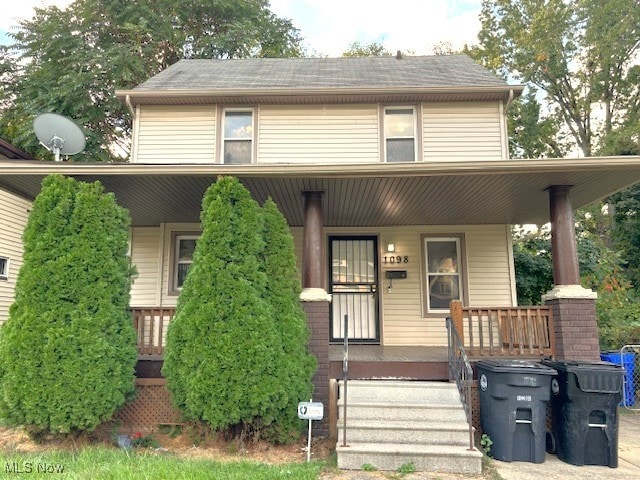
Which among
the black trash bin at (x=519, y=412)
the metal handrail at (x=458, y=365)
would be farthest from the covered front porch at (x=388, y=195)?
the black trash bin at (x=519, y=412)

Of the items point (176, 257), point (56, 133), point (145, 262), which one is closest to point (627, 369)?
point (176, 257)

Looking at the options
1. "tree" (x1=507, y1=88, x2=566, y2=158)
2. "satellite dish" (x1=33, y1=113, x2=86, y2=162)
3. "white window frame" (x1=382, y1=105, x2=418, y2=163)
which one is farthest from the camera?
"tree" (x1=507, y1=88, x2=566, y2=158)

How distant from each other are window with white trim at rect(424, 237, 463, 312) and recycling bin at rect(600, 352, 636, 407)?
2454 millimetres

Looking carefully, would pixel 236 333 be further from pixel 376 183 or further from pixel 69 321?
pixel 376 183

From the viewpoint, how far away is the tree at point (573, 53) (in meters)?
16.2

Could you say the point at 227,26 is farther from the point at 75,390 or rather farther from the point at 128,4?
the point at 75,390

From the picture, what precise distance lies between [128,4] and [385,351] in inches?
613

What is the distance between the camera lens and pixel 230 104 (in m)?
7.89

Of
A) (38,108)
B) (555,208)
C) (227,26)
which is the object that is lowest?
(555,208)

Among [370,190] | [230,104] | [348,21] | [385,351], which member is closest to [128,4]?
[348,21]

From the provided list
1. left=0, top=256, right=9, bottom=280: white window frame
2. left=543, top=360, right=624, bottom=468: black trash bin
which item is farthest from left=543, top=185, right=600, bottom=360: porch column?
left=0, top=256, right=9, bottom=280: white window frame

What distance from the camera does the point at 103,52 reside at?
14.1 m

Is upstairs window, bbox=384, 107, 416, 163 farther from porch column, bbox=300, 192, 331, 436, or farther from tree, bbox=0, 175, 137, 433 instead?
tree, bbox=0, 175, 137, 433

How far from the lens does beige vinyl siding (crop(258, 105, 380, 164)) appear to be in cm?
773
